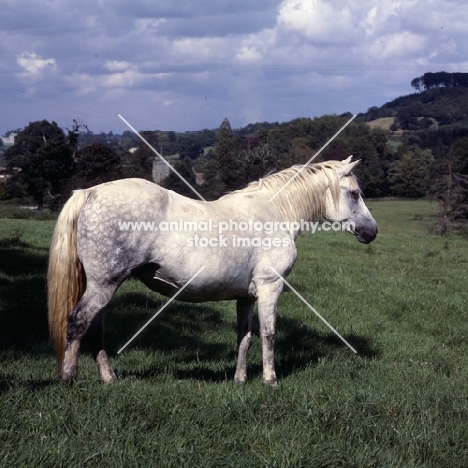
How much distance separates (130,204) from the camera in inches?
211

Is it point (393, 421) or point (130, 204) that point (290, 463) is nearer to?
point (393, 421)

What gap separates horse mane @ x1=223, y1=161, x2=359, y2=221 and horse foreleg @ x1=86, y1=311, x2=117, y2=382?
6.51ft

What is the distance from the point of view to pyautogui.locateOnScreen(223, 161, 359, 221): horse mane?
Answer: 661cm

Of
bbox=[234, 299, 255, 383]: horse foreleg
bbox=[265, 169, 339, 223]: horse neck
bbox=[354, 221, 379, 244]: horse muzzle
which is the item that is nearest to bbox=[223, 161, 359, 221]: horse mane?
bbox=[265, 169, 339, 223]: horse neck

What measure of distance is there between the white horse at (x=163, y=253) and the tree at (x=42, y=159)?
91.0 ft

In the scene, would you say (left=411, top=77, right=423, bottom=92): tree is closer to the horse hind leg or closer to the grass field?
the grass field

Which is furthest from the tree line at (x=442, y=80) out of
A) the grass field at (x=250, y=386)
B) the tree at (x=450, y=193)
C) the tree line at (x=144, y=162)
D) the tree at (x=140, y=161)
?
the grass field at (x=250, y=386)

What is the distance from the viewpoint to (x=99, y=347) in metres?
5.67

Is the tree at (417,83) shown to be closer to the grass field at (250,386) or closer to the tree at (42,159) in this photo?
the tree at (42,159)

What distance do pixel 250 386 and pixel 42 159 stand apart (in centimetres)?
3244

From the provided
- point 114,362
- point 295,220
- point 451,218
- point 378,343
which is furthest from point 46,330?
point 451,218

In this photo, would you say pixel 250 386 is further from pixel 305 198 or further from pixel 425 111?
pixel 425 111

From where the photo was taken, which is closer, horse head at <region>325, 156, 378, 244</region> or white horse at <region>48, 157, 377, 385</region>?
white horse at <region>48, 157, 377, 385</region>

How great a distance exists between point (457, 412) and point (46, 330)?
4917 millimetres
